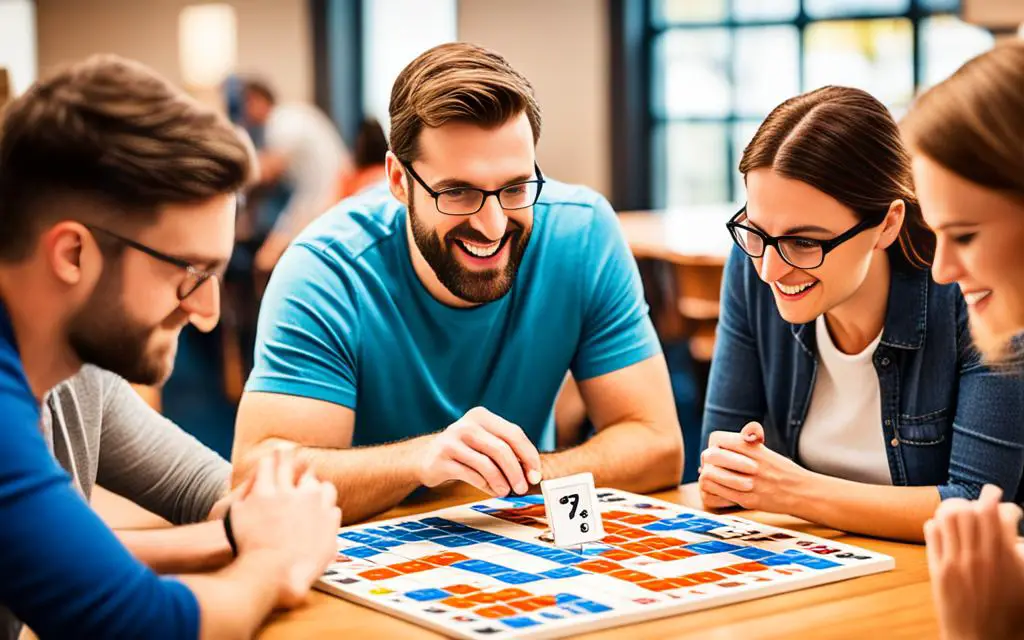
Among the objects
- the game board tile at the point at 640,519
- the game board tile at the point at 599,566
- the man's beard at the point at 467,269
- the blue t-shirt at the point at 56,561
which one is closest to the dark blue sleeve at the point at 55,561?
the blue t-shirt at the point at 56,561

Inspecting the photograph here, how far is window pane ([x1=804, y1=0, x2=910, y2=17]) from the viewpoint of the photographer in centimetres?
829

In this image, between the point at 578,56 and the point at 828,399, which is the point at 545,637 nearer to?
the point at 828,399

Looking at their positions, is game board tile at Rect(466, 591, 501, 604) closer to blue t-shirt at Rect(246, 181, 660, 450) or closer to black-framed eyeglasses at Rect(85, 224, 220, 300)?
black-framed eyeglasses at Rect(85, 224, 220, 300)

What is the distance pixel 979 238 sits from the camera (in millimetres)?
1566

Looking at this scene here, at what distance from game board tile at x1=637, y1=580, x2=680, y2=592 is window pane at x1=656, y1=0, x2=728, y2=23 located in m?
7.75

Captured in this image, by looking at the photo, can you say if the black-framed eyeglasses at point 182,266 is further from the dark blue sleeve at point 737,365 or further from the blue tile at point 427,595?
the dark blue sleeve at point 737,365

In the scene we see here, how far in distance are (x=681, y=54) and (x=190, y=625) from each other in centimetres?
833

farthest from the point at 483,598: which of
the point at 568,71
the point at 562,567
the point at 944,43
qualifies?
the point at 568,71

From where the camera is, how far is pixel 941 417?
2119 millimetres

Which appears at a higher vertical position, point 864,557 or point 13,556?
point 13,556

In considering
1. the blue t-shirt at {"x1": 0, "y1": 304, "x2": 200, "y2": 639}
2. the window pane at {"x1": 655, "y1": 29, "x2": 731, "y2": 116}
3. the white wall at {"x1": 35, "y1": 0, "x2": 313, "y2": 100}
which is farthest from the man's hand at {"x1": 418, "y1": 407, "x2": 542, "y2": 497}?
the white wall at {"x1": 35, "y1": 0, "x2": 313, "y2": 100}

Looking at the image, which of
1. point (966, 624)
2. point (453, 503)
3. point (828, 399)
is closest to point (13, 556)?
point (453, 503)

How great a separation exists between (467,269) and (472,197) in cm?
14

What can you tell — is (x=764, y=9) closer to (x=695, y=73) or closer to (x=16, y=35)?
(x=695, y=73)
